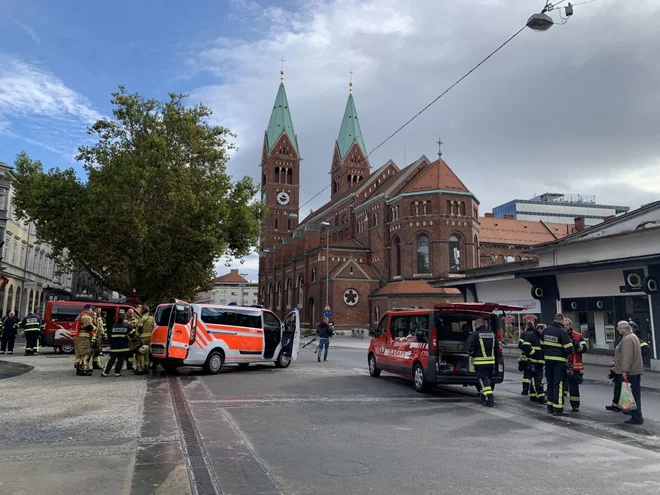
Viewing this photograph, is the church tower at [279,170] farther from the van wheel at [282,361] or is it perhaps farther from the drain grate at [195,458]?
the drain grate at [195,458]

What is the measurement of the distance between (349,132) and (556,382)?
78449mm

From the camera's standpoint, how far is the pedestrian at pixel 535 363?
10859 mm

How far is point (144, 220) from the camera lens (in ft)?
83.5

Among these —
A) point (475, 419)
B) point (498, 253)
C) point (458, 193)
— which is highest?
point (458, 193)

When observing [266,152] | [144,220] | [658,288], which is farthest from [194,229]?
[266,152]

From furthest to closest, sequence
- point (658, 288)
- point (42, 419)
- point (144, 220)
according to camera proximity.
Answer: point (144, 220), point (658, 288), point (42, 419)

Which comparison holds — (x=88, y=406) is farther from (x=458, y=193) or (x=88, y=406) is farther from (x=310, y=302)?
(x=310, y=302)

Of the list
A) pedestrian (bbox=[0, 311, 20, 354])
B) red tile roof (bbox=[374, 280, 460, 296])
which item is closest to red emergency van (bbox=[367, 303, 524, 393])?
pedestrian (bbox=[0, 311, 20, 354])

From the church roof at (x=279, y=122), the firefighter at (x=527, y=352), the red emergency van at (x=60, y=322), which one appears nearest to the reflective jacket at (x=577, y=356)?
the firefighter at (x=527, y=352)

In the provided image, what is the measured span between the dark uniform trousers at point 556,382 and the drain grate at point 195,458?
21.3ft

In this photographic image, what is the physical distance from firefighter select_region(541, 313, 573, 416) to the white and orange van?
883 cm

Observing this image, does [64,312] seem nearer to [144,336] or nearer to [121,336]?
[144,336]

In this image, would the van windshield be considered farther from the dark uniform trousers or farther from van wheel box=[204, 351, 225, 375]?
the dark uniform trousers

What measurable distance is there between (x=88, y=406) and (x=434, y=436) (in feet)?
19.8
